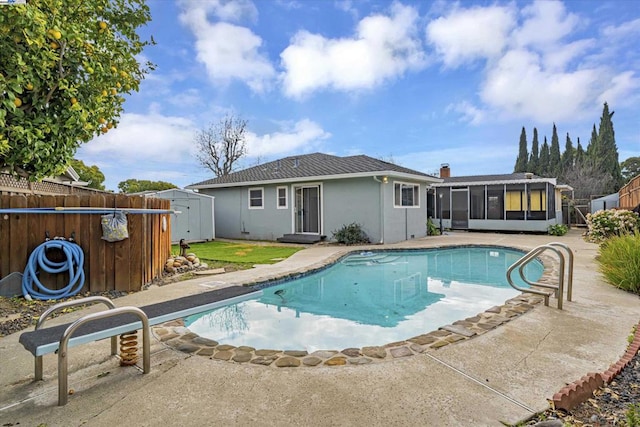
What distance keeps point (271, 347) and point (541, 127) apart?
162 feet

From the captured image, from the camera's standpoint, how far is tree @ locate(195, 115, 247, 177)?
30.2 meters

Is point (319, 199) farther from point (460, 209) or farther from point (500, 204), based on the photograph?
point (500, 204)

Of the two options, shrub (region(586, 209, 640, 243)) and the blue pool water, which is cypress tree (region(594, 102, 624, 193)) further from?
the blue pool water

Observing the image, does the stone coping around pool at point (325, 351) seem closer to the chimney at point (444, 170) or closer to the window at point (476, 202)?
the window at point (476, 202)

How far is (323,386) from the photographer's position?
8.98ft

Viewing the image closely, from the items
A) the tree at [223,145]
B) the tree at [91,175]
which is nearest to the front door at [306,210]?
the tree at [223,145]

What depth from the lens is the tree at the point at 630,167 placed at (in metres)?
36.8

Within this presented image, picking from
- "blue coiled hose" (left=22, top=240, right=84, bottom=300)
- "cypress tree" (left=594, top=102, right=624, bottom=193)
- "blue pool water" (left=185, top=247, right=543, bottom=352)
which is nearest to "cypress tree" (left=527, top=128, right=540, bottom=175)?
→ "cypress tree" (left=594, top=102, right=624, bottom=193)

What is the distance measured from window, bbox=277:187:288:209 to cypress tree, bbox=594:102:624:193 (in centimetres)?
3459

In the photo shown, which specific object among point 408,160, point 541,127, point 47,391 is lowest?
point 47,391

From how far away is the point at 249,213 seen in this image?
54.2 feet

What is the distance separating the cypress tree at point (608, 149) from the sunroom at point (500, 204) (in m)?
19.4

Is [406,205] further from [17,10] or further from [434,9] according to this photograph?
[17,10]

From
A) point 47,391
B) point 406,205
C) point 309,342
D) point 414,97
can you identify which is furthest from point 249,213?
point 47,391
